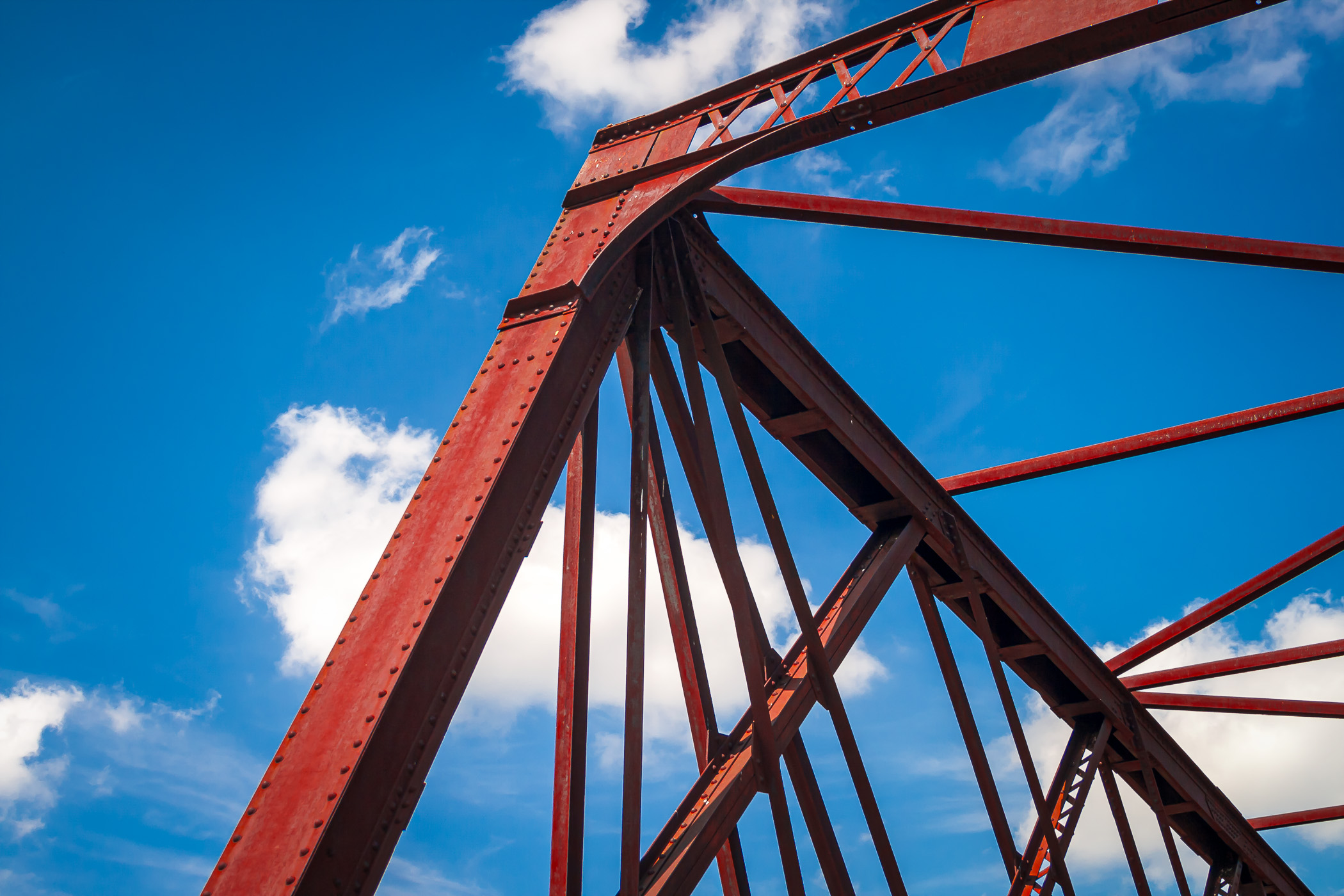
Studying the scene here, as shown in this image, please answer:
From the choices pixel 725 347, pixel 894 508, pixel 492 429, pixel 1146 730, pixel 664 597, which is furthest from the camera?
pixel 1146 730

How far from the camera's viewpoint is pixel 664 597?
265 inches

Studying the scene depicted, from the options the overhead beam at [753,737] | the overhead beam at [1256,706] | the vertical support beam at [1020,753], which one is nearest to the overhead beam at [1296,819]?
the overhead beam at [1256,706]

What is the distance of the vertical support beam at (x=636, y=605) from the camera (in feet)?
17.3

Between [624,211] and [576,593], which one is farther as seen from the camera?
[624,211]

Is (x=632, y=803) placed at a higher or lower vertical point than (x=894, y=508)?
lower

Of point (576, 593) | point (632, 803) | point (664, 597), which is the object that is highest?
point (664, 597)

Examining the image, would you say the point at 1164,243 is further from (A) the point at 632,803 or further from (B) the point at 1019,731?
(A) the point at 632,803

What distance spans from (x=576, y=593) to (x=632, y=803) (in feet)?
4.06

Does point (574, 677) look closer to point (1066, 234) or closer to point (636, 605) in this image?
point (636, 605)

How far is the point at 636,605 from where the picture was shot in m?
5.70

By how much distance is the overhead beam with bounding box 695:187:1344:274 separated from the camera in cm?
707

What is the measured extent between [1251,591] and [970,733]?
3.80 meters

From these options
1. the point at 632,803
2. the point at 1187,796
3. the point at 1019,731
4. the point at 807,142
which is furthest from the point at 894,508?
the point at 1187,796

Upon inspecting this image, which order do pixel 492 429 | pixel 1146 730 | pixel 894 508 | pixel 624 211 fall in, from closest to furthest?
pixel 492 429 < pixel 624 211 < pixel 894 508 < pixel 1146 730
